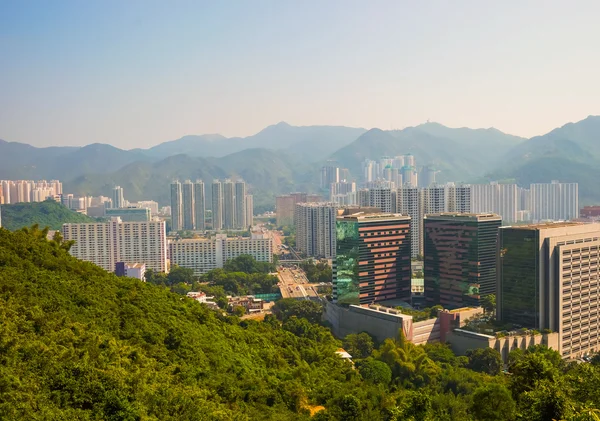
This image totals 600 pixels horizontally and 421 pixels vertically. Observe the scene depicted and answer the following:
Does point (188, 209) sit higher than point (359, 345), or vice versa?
point (188, 209)

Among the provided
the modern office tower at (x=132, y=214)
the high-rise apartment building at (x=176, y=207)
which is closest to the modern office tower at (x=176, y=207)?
the high-rise apartment building at (x=176, y=207)

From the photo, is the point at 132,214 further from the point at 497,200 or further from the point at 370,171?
the point at 370,171

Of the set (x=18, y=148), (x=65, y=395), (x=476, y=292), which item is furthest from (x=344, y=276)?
(x=18, y=148)

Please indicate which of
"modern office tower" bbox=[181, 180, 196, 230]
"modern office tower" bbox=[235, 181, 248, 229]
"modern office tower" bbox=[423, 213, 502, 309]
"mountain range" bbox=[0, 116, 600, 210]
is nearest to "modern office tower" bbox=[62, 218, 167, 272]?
"modern office tower" bbox=[423, 213, 502, 309]

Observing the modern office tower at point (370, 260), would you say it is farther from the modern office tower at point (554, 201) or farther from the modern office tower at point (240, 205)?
the modern office tower at point (554, 201)

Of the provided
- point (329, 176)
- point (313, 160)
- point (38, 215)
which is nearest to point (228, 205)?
point (38, 215)

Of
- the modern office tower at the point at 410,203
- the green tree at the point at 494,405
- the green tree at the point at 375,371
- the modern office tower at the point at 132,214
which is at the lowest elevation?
the green tree at the point at 375,371

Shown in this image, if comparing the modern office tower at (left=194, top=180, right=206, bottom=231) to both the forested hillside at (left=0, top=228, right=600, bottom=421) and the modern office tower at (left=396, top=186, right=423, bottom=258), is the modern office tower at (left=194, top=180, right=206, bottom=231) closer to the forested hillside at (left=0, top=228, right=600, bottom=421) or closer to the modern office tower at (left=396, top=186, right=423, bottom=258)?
the modern office tower at (left=396, top=186, right=423, bottom=258)
